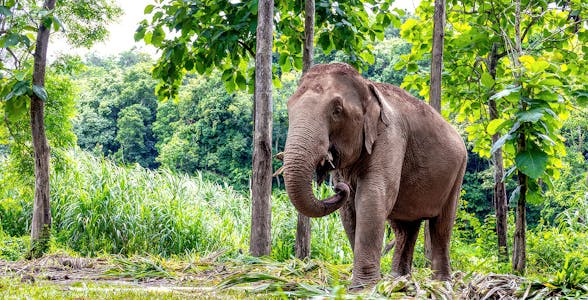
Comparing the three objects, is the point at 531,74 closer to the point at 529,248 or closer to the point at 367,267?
the point at 367,267

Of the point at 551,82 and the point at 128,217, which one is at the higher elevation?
the point at 551,82

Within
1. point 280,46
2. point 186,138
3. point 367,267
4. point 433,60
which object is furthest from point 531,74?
→ point 186,138

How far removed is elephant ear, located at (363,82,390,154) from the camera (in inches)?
189

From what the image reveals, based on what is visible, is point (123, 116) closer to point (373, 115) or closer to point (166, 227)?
point (166, 227)

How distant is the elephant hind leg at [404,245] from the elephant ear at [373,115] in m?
1.43

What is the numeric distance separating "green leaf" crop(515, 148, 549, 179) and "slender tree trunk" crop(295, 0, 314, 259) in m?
2.37

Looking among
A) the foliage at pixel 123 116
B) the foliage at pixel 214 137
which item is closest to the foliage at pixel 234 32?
the foliage at pixel 214 137

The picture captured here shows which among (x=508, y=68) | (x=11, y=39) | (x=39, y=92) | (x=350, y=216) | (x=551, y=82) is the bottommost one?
(x=350, y=216)

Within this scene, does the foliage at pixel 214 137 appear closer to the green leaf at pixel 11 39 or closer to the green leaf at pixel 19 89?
the green leaf at pixel 19 89

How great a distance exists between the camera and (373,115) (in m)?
4.87

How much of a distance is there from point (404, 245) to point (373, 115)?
5.59 feet

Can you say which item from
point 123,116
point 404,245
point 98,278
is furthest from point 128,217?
point 123,116

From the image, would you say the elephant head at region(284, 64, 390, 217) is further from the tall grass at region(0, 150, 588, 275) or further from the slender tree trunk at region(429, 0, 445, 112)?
the tall grass at region(0, 150, 588, 275)

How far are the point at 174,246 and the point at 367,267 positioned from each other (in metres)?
6.08
